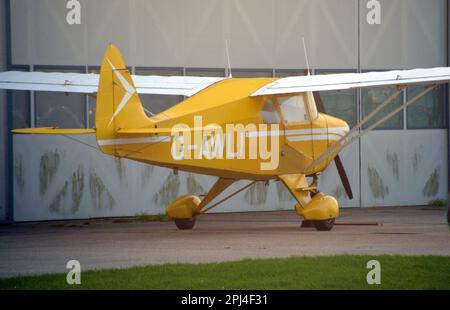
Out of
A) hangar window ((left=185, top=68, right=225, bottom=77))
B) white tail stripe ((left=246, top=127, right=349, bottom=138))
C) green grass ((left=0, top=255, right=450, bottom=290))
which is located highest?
hangar window ((left=185, top=68, right=225, bottom=77))

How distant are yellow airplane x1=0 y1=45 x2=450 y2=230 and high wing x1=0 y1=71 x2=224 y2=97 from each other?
19 mm

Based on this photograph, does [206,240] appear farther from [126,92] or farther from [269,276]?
[269,276]

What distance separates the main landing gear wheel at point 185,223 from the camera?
1847 centimetres

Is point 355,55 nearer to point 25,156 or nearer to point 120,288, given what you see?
point 25,156

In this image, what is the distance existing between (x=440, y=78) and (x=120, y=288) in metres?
7.93

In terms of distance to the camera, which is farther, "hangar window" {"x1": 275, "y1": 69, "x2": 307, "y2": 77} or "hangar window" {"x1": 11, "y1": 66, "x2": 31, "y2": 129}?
"hangar window" {"x1": 275, "y1": 69, "x2": 307, "y2": 77}

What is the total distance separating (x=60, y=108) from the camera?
846 inches

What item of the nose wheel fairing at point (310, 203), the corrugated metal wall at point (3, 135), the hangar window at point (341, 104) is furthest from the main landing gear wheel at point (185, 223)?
the hangar window at point (341, 104)

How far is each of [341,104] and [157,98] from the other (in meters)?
4.81

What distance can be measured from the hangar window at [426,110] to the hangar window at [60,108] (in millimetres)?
8386

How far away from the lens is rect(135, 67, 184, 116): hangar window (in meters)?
22.3

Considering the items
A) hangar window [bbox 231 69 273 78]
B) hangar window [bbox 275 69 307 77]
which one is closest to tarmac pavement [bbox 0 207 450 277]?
hangar window [bbox 231 69 273 78]

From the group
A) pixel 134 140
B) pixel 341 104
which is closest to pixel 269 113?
pixel 134 140

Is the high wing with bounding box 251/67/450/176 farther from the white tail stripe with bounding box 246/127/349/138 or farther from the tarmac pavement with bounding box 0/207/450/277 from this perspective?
the tarmac pavement with bounding box 0/207/450/277
